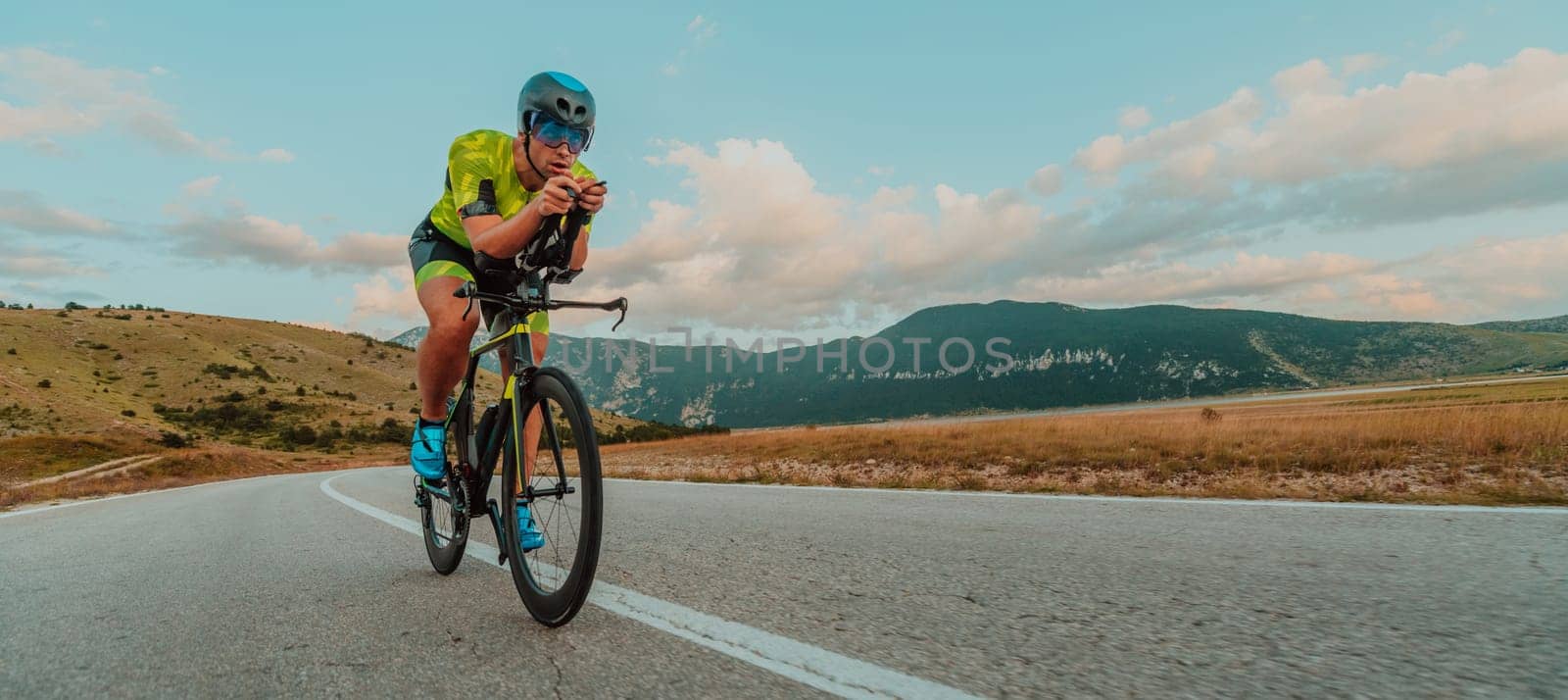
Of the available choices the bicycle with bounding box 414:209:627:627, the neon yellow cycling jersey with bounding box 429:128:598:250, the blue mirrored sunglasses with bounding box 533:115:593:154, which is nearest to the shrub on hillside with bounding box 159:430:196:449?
the bicycle with bounding box 414:209:627:627

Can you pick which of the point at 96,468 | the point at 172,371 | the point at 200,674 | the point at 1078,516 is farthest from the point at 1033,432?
the point at 172,371

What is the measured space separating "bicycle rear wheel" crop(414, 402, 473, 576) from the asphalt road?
0.14m

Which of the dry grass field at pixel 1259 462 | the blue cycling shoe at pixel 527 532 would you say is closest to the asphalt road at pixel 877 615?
the blue cycling shoe at pixel 527 532

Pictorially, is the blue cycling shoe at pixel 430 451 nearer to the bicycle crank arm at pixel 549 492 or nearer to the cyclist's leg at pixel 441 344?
the cyclist's leg at pixel 441 344

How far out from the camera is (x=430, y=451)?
3.75m

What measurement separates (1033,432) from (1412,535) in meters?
12.7

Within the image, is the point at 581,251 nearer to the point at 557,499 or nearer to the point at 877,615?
the point at 557,499

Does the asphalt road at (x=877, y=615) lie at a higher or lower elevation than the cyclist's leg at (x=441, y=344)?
lower

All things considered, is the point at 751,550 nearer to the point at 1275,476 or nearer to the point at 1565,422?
the point at 1275,476

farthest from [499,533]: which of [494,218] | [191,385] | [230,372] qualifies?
[230,372]

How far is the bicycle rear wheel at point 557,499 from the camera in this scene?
2336 mm

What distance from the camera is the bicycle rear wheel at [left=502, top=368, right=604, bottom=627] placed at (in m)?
2.34

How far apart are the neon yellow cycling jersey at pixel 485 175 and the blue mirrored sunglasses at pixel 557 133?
0.13 m

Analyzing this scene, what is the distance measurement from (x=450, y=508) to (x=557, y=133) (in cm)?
192
